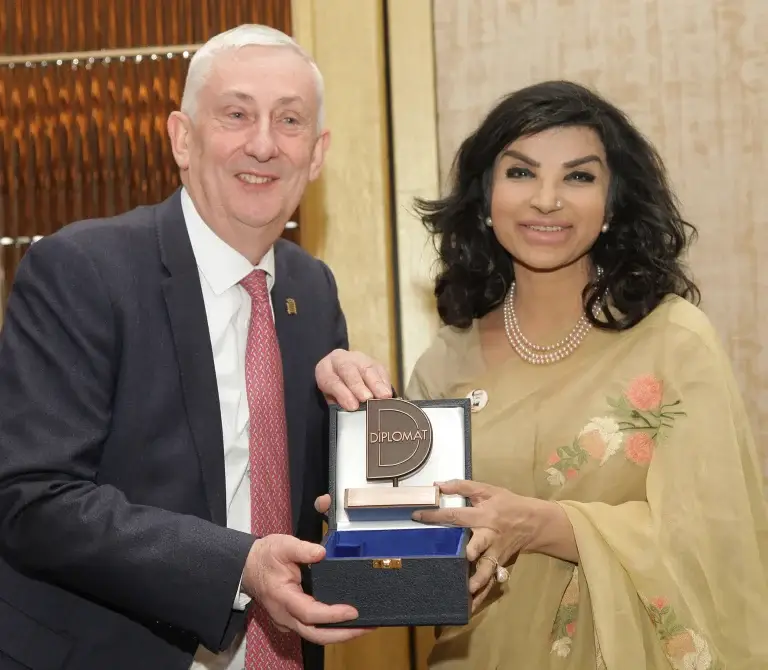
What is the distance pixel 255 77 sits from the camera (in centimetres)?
185

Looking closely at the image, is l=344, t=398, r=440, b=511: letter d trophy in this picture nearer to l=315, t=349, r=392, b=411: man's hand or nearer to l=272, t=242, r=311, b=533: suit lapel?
l=315, t=349, r=392, b=411: man's hand

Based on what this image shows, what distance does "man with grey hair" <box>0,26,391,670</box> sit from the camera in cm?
158

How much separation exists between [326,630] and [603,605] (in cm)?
54

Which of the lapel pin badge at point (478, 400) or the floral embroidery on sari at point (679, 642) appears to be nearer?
the floral embroidery on sari at point (679, 642)

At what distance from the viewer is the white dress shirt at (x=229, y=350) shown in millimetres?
1792

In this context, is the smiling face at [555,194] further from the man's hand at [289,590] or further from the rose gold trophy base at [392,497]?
the man's hand at [289,590]

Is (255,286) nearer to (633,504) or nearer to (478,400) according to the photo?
(478,400)

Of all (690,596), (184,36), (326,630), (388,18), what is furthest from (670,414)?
(184,36)

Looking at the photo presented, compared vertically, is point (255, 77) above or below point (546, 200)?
above

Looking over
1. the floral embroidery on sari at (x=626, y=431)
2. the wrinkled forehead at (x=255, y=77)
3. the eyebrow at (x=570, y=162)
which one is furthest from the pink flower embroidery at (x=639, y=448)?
the wrinkled forehead at (x=255, y=77)

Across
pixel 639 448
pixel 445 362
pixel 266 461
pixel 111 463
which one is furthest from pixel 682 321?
pixel 111 463

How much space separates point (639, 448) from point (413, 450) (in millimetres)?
487

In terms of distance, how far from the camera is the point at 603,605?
5.88 ft

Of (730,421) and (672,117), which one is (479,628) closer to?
(730,421)
